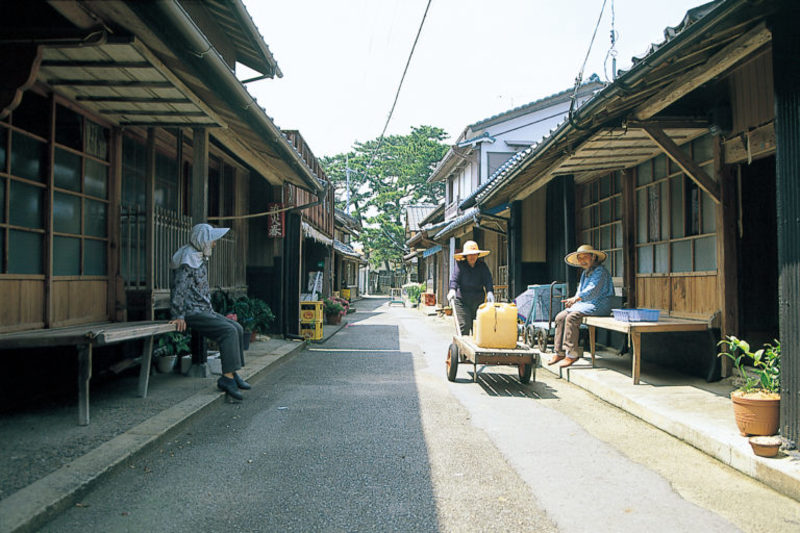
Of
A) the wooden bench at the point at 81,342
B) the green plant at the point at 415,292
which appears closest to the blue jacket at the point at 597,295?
the wooden bench at the point at 81,342

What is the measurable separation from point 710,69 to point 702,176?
2.02 meters

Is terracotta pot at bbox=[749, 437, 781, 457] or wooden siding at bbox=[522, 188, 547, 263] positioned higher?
wooden siding at bbox=[522, 188, 547, 263]

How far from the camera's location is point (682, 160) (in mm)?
6379

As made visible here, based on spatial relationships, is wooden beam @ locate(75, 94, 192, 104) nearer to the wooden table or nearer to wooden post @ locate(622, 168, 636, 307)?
the wooden table

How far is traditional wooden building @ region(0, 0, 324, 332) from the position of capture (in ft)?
13.3

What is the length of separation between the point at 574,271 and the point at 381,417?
258 inches

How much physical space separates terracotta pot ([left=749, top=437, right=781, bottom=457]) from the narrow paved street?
22 cm

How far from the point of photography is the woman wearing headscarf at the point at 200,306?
20.0 ft

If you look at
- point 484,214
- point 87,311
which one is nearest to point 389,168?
point 484,214

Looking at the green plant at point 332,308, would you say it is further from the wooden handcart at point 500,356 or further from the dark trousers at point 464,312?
the wooden handcart at point 500,356

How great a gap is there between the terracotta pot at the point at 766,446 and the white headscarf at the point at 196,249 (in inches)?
212

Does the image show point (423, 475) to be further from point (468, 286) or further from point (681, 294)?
point (681, 294)

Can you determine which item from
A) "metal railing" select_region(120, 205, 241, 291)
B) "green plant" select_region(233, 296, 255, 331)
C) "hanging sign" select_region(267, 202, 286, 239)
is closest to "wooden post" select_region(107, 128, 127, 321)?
"metal railing" select_region(120, 205, 241, 291)

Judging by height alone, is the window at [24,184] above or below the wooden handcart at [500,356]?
above
